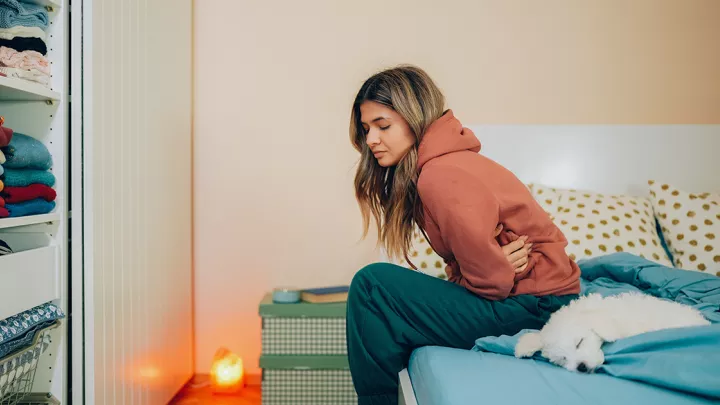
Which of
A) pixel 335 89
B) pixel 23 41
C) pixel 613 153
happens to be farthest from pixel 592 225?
pixel 23 41

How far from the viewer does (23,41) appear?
128 centimetres

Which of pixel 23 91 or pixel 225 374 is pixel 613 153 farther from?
pixel 23 91

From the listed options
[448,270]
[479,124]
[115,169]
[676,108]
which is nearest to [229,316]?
[115,169]

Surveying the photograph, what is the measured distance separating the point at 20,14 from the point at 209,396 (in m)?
1.65

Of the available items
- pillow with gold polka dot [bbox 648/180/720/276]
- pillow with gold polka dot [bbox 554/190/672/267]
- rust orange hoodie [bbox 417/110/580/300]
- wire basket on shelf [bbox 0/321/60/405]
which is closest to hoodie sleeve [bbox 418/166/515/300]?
rust orange hoodie [bbox 417/110/580/300]

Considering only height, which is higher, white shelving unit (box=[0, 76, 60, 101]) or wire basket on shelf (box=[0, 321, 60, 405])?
white shelving unit (box=[0, 76, 60, 101])

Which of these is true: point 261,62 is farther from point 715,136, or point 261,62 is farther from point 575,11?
point 715,136

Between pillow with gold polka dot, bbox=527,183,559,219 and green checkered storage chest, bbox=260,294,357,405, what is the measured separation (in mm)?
967

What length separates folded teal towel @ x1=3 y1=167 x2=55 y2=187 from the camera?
122 centimetres

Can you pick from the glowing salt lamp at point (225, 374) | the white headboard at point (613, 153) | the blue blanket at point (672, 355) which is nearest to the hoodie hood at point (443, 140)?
the blue blanket at point (672, 355)

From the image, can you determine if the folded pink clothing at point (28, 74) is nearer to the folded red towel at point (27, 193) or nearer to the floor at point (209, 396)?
the folded red towel at point (27, 193)

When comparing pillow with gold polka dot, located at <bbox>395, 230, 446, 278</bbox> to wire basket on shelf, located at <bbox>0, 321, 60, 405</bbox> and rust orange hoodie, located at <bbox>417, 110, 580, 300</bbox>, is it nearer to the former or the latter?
rust orange hoodie, located at <bbox>417, 110, 580, 300</bbox>

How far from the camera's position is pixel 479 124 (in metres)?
2.46

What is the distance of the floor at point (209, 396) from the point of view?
2186mm
